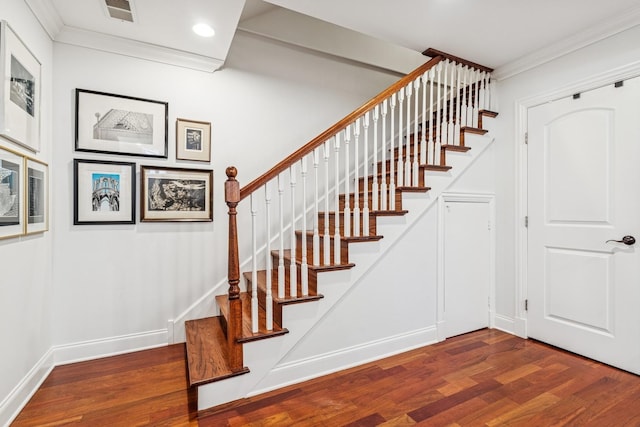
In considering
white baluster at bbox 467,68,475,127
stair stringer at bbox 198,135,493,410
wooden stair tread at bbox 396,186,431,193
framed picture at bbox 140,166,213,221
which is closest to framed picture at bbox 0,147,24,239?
framed picture at bbox 140,166,213,221

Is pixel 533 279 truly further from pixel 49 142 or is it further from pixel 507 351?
pixel 49 142

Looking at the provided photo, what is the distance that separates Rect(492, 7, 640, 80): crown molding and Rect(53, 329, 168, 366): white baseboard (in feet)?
12.8

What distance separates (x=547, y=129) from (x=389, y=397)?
2.54 metres

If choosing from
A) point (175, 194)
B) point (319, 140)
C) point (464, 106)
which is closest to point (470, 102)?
point (464, 106)

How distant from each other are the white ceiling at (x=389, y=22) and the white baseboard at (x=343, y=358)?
2424mm

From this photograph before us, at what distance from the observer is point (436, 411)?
180 centimetres

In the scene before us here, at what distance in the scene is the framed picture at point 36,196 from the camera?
1.84 m

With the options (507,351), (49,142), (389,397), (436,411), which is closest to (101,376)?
(49,142)

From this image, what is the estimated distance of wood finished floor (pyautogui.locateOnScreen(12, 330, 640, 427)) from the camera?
1.72 m

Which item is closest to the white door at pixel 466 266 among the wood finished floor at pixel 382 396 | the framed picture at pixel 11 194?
the wood finished floor at pixel 382 396

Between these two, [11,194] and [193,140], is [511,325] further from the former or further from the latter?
[11,194]

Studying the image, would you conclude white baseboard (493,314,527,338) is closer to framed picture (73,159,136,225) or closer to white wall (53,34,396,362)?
white wall (53,34,396,362)

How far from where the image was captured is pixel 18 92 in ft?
5.68

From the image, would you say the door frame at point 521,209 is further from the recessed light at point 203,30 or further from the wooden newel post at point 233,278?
the recessed light at point 203,30
